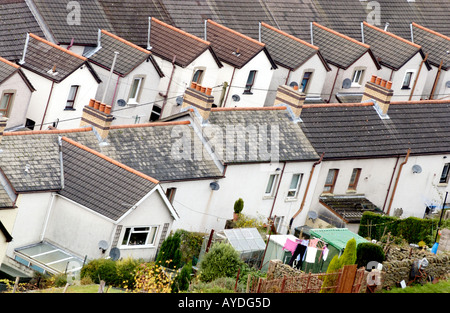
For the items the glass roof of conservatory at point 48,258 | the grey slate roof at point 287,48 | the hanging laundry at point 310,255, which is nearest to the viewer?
the glass roof of conservatory at point 48,258

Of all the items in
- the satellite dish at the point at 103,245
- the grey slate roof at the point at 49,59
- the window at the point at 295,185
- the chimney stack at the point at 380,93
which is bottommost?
the satellite dish at the point at 103,245

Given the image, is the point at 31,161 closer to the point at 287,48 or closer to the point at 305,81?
the point at 287,48

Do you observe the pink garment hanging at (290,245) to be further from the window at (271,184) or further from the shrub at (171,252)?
the window at (271,184)

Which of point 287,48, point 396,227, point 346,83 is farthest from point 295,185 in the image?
point 346,83

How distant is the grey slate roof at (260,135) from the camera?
6625 centimetres

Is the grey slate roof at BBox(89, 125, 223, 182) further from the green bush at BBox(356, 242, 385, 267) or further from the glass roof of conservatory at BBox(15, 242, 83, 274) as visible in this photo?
the green bush at BBox(356, 242, 385, 267)

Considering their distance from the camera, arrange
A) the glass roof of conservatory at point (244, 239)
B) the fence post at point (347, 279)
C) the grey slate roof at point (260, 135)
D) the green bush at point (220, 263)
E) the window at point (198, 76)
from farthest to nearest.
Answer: the window at point (198, 76), the grey slate roof at point (260, 135), the glass roof of conservatory at point (244, 239), the green bush at point (220, 263), the fence post at point (347, 279)

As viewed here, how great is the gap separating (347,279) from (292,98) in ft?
71.6

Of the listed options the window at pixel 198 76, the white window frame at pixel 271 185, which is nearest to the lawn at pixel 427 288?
the white window frame at pixel 271 185

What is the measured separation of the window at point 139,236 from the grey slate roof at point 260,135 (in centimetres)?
660

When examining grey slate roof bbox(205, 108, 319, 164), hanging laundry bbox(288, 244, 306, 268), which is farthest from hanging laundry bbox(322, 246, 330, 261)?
grey slate roof bbox(205, 108, 319, 164)

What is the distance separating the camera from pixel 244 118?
6869 centimetres
